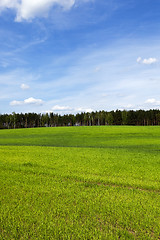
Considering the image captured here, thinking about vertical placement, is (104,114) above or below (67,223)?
above

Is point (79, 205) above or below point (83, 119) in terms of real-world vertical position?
below

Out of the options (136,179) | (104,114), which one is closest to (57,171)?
(136,179)

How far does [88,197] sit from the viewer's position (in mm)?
7195

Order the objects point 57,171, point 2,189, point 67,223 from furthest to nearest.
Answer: point 57,171 → point 2,189 → point 67,223

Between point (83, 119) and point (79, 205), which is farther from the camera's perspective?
point (83, 119)

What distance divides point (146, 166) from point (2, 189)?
975 cm

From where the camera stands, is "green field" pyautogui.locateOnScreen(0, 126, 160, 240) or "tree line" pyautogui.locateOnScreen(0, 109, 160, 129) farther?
"tree line" pyautogui.locateOnScreen(0, 109, 160, 129)

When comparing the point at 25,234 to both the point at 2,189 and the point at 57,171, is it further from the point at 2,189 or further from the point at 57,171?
the point at 57,171

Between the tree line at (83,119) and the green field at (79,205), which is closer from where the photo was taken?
Answer: the green field at (79,205)

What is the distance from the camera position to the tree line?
5330 inches

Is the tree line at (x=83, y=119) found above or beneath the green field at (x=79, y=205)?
above

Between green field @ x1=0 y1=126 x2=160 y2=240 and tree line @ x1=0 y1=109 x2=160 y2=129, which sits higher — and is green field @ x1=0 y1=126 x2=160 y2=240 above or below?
below

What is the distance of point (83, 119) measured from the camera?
6166 inches

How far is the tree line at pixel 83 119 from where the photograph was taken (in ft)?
444
